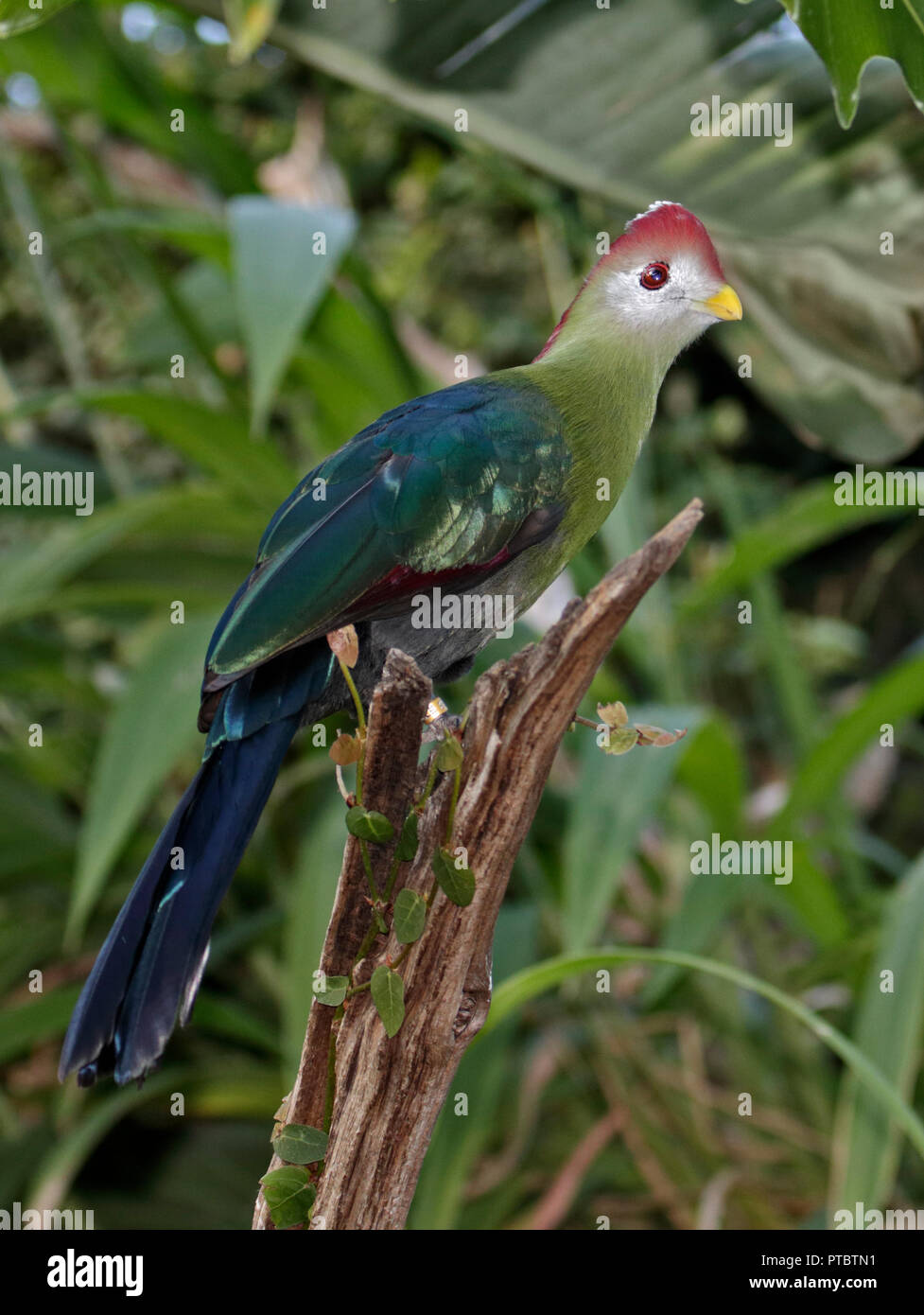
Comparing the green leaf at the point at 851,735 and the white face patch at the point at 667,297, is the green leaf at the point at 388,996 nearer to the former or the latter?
the white face patch at the point at 667,297

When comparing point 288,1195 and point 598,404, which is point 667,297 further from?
point 288,1195

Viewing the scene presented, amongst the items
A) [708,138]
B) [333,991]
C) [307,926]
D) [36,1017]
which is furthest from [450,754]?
[36,1017]

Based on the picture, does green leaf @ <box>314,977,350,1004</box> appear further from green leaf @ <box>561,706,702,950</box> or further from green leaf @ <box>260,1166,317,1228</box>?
green leaf @ <box>561,706,702,950</box>

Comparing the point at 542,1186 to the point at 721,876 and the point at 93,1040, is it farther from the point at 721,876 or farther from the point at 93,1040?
the point at 93,1040

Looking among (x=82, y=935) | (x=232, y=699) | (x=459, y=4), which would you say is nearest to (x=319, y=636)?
(x=232, y=699)

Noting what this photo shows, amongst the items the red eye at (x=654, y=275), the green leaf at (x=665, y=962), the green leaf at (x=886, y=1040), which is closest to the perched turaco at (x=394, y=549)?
the red eye at (x=654, y=275)

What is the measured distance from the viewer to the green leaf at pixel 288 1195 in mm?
856

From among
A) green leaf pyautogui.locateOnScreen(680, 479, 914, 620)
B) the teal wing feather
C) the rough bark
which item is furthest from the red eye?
green leaf pyautogui.locateOnScreen(680, 479, 914, 620)

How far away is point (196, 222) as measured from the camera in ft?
6.00

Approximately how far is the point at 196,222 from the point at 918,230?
100cm

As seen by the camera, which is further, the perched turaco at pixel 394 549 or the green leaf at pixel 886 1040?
the green leaf at pixel 886 1040

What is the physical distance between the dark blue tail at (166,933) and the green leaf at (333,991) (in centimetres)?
8

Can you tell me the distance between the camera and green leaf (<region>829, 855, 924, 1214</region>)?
4.91ft

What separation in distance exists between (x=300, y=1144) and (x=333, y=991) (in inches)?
4.2
